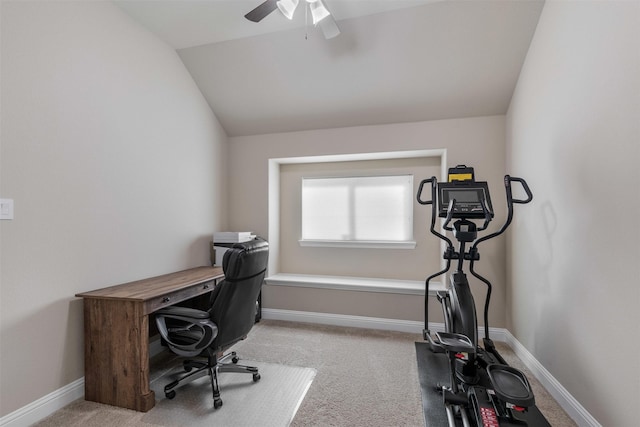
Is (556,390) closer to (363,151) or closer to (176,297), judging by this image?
(363,151)

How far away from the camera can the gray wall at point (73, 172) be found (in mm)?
1662

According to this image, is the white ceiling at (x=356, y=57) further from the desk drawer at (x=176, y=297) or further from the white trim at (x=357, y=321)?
the white trim at (x=357, y=321)

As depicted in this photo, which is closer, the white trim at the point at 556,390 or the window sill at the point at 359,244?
the white trim at the point at 556,390

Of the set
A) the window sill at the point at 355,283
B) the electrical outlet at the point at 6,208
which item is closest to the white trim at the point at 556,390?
the window sill at the point at 355,283

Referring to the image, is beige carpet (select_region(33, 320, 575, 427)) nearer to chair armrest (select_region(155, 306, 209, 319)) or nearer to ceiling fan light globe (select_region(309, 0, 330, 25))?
chair armrest (select_region(155, 306, 209, 319))

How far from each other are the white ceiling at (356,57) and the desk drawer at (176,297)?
2.07 m

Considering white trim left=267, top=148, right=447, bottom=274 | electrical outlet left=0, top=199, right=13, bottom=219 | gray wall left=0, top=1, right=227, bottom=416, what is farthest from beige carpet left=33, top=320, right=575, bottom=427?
electrical outlet left=0, top=199, right=13, bottom=219

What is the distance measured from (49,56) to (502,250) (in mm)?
4053

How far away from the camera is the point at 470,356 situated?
5.98 ft

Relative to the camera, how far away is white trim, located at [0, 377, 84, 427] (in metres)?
1.63

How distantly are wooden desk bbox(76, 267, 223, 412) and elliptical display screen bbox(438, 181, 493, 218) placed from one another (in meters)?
2.13

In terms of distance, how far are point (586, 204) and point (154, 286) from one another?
297cm

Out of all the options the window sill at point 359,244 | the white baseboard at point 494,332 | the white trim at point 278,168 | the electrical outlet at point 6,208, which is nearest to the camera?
the electrical outlet at point 6,208

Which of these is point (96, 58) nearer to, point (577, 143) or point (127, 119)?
point (127, 119)
